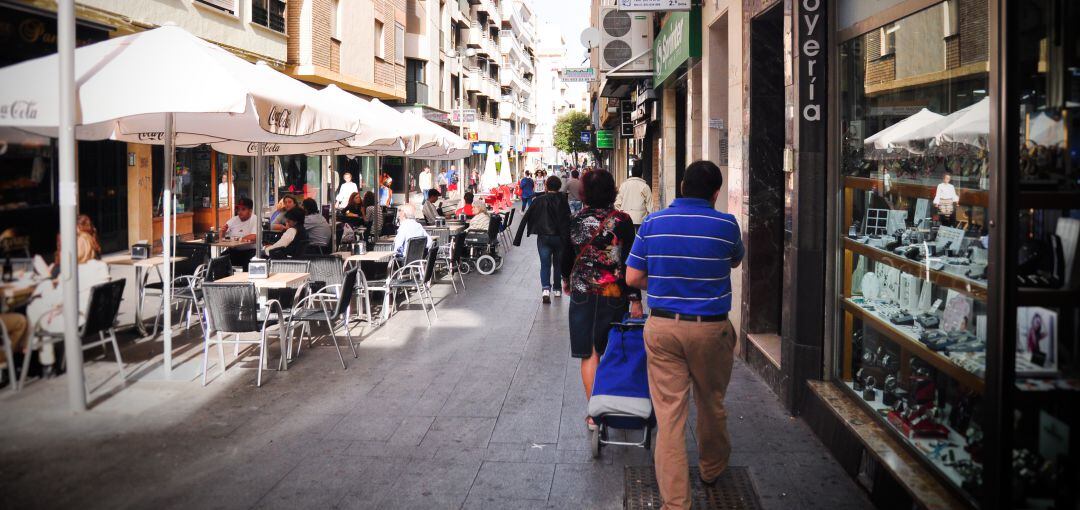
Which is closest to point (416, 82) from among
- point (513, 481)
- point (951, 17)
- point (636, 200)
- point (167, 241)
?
point (636, 200)

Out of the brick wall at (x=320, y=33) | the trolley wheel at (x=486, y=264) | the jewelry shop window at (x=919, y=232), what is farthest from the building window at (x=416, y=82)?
the jewelry shop window at (x=919, y=232)

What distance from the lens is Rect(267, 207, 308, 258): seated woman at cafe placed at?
10745 millimetres

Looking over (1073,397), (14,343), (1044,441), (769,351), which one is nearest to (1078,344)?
(1073,397)

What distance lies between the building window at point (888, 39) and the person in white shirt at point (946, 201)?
3.67 feet

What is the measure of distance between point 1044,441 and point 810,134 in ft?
9.80

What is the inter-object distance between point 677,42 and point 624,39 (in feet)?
15.7

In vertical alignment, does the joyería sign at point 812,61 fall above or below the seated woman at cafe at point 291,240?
above

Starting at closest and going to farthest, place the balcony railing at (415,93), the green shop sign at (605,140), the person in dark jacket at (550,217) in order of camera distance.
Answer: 1. the person in dark jacket at (550,217)
2. the balcony railing at (415,93)
3. the green shop sign at (605,140)

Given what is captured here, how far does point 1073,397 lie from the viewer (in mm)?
3318

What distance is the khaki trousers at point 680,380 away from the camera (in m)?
4.34

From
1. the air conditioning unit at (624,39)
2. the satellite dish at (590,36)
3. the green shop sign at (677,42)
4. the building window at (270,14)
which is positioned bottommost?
the green shop sign at (677,42)

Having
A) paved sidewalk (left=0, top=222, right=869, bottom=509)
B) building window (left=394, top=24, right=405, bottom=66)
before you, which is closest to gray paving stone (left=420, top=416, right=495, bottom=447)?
paved sidewalk (left=0, top=222, right=869, bottom=509)

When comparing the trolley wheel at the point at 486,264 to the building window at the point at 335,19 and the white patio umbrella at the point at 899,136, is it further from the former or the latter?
the building window at the point at 335,19

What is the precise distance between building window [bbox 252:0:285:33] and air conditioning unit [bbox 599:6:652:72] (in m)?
9.09
